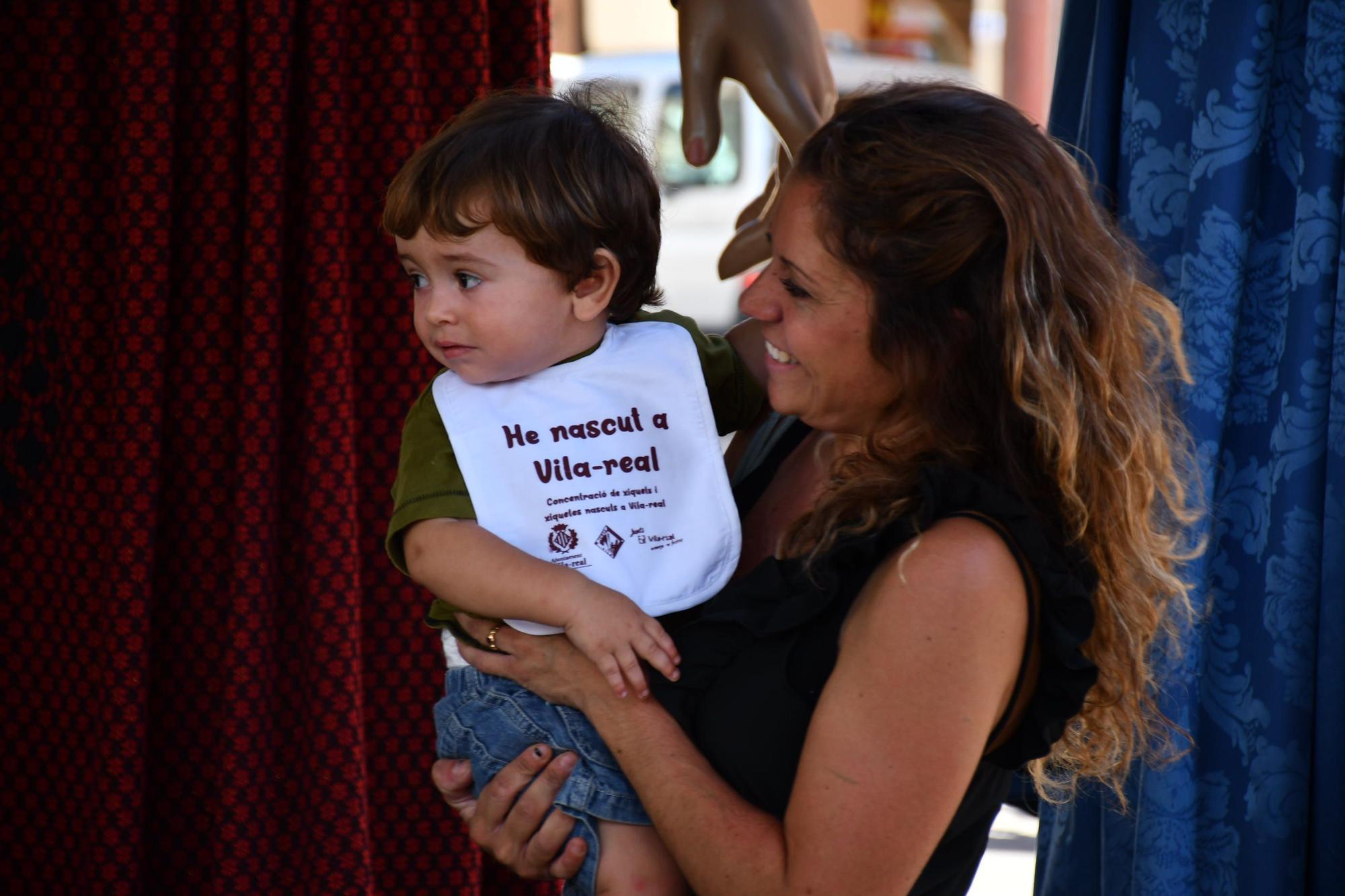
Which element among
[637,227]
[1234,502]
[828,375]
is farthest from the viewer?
[1234,502]

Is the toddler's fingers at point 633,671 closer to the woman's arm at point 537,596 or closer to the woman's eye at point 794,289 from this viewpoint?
the woman's arm at point 537,596

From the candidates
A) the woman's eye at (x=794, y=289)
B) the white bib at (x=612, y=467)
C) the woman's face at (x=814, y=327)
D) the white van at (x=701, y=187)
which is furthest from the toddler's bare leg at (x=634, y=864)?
the white van at (x=701, y=187)

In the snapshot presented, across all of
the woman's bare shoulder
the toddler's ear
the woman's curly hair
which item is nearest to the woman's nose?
the woman's curly hair

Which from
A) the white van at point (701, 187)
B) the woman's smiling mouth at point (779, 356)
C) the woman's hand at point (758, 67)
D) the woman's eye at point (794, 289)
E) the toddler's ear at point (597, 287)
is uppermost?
the woman's hand at point (758, 67)

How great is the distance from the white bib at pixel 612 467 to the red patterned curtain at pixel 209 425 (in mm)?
837

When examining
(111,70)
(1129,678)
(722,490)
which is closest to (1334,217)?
(1129,678)

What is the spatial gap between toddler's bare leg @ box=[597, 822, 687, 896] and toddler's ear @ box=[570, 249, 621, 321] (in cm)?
67

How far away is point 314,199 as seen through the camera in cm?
243

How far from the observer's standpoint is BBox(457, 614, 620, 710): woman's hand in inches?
62.0

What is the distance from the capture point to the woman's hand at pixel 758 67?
2.20m

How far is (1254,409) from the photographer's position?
6.95ft

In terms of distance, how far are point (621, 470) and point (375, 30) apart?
119cm

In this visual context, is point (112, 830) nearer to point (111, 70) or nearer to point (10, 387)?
point (10, 387)

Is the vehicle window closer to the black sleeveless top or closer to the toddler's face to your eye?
the toddler's face
